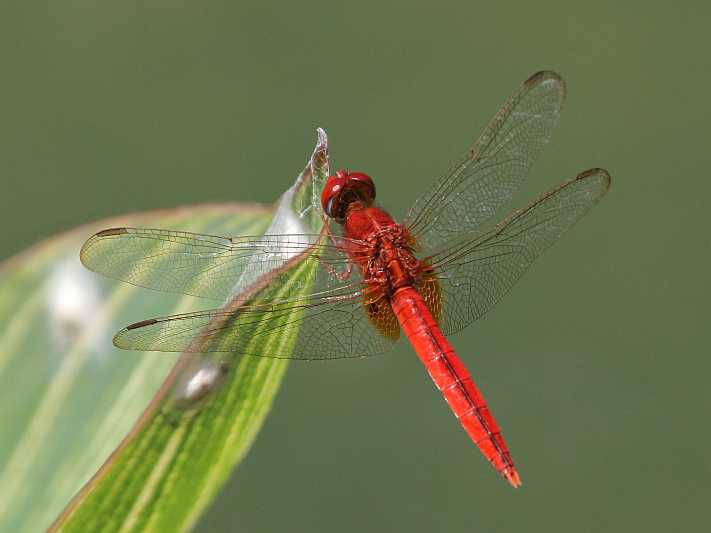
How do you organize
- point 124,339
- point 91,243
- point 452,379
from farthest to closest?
1. point 452,379
2. point 91,243
3. point 124,339

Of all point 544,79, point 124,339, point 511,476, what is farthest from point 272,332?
point 544,79

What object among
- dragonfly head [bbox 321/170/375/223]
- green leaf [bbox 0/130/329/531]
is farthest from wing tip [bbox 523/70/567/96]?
green leaf [bbox 0/130/329/531]

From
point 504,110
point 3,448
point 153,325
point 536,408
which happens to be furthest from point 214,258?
point 536,408

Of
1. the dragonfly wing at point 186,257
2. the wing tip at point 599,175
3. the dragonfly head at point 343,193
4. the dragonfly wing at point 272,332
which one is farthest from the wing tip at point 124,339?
the wing tip at point 599,175

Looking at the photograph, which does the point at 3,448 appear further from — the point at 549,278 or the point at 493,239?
the point at 549,278

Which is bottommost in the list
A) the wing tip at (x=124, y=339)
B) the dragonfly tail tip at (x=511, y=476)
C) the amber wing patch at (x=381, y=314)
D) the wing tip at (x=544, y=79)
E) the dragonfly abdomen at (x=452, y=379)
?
the dragonfly tail tip at (x=511, y=476)

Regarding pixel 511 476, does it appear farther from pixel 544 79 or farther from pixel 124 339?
pixel 544 79

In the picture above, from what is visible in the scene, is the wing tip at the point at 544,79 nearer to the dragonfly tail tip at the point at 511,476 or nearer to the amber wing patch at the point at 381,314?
the amber wing patch at the point at 381,314

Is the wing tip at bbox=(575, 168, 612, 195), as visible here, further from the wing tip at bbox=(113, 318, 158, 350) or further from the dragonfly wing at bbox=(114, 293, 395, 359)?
the wing tip at bbox=(113, 318, 158, 350)
